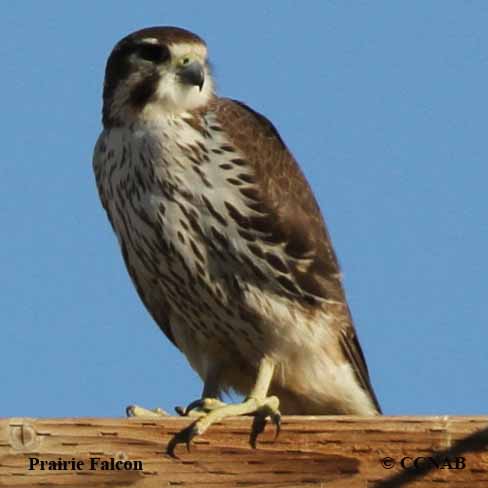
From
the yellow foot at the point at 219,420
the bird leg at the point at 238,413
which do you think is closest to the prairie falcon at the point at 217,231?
the bird leg at the point at 238,413

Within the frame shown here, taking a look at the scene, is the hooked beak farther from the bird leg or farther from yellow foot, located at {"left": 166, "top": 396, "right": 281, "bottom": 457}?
yellow foot, located at {"left": 166, "top": 396, "right": 281, "bottom": 457}

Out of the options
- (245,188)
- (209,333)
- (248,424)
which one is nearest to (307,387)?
(209,333)

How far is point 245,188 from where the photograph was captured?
16.8ft

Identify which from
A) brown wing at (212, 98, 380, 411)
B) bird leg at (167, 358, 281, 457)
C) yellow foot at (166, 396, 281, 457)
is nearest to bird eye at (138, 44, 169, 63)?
brown wing at (212, 98, 380, 411)

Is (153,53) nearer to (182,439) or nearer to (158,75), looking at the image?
(158,75)

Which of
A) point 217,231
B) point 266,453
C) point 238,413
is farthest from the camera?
point 217,231

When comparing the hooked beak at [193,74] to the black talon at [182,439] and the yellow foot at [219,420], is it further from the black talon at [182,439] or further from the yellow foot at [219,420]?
the black talon at [182,439]

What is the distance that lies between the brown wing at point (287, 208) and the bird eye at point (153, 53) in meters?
0.29

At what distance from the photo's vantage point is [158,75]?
523cm

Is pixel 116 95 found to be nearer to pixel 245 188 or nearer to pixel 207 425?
pixel 245 188

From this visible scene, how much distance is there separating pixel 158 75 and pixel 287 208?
734mm

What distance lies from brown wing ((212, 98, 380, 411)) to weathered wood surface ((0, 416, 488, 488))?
5.05 ft

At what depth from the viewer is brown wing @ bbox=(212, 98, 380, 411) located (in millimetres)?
5184

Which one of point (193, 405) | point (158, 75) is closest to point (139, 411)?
point (193, 405)
